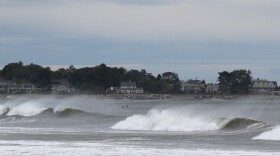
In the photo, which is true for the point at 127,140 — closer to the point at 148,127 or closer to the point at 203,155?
the point at 203,155

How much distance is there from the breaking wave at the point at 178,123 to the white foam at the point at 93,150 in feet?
48.2

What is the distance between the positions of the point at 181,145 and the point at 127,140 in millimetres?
3562

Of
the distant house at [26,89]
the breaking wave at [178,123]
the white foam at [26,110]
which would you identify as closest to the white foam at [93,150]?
the breaking wave at [178,123]

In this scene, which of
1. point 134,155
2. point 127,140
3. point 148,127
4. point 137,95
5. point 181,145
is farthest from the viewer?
point 137,95

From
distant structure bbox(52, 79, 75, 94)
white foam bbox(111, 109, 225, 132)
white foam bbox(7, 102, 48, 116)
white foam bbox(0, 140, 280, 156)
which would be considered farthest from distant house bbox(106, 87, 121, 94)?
white foam bbox(0, 140, 280, 156)

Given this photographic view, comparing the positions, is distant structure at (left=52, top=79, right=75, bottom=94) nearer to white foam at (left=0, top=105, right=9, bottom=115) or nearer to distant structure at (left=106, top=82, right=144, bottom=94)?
distant structure at (left=106, top=82, right=144, bottom=94)

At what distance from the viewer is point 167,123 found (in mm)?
48219

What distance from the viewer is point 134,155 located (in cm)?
2755

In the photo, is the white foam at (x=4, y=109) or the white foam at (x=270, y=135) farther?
the white foam at (x=4, y=109)

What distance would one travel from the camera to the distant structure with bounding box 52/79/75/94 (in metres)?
187

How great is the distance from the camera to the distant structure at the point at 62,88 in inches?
7377

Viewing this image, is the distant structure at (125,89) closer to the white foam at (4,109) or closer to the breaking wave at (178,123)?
the white foam at (4,109)

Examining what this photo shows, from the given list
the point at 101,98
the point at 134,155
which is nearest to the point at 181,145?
the point at 134,155

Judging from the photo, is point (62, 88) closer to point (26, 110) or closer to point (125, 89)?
point (125, 89)
